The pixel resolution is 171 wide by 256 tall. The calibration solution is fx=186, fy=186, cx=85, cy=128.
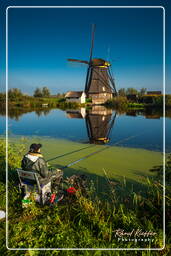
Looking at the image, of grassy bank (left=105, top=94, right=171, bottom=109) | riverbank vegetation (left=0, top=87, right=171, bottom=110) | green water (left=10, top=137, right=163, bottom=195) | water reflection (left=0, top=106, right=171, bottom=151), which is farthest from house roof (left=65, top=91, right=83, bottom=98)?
green water (left=10, top=137, right=163, bottom=195)

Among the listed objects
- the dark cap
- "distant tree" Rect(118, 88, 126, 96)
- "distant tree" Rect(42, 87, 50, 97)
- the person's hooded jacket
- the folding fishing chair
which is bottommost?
the folding fishing chair

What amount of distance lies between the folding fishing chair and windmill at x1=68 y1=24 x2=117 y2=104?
28.1 meters

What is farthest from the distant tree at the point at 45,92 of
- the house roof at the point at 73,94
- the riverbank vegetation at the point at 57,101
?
the house roof at the point at 73,94

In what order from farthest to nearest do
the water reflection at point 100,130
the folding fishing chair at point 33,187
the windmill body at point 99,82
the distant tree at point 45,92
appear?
1. the windmill body at point 99,82
2. the distant tree at point 45,92
3. the water reflection at point 100,130
4. the folding fishing chair at point 33,187

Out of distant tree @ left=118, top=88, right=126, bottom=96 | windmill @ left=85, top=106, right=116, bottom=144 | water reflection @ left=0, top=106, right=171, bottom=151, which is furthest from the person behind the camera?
distant tree @ left=118, top=88, right=126, bottom=96

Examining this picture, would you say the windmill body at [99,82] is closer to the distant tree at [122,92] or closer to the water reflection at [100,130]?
the distant tree at [122,92]

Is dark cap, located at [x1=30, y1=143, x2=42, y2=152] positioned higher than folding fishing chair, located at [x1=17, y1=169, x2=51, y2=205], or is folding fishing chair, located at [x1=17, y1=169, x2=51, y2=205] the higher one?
dark cap, located at [x1=30, y1=143, x2=42, y2=152]

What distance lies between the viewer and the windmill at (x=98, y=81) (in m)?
30.3

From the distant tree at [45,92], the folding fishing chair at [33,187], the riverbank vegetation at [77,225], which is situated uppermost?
the distant tree at [45,92]

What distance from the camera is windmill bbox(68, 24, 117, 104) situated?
99.5ft

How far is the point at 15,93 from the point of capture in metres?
26.8

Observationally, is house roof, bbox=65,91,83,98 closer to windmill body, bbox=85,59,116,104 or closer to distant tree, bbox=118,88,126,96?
windmill body, bbox=85,59,116,104

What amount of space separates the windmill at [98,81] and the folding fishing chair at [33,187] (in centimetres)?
2810

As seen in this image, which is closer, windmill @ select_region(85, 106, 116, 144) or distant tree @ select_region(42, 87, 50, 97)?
windmill @ select_region(85, 106, 116, 144)
